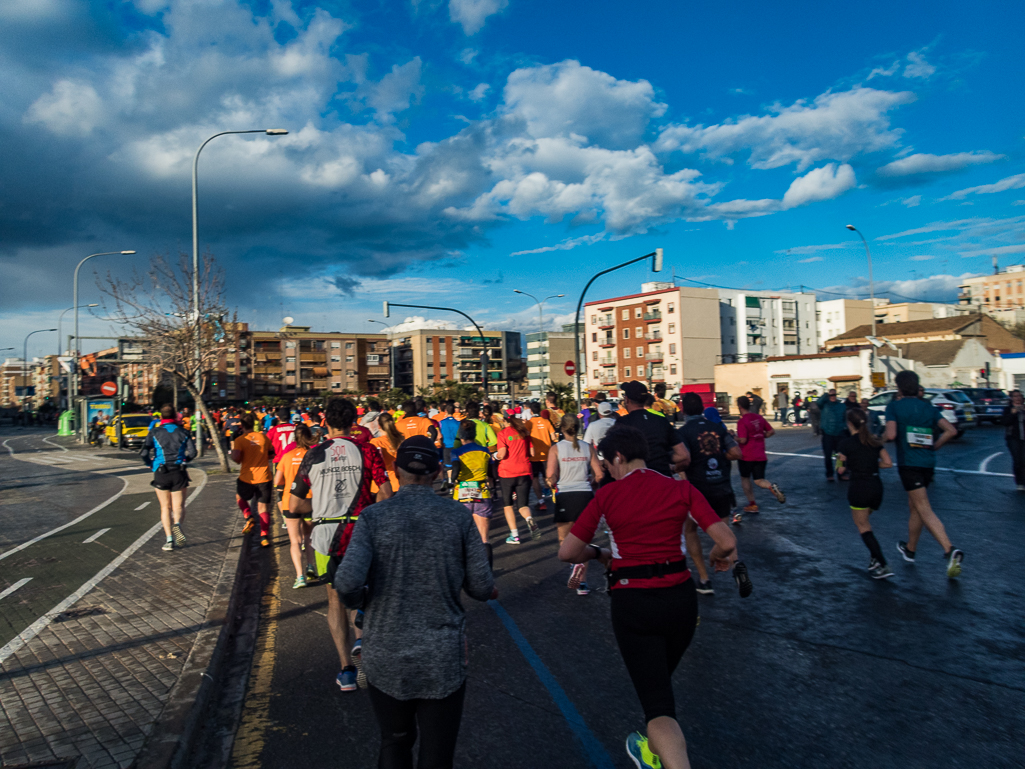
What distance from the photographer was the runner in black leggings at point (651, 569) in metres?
3.04

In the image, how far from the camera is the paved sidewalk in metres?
3.69

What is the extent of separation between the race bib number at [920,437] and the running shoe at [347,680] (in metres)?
5.74

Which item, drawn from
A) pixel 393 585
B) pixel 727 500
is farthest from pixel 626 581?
pixel 727 500

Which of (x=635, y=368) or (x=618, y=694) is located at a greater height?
(x=635, y=368)

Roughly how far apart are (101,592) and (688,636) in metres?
6.21

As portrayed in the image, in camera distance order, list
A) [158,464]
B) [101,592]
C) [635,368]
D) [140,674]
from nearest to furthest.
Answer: [140,674] → [101,592] → [158,464] → [635,368]

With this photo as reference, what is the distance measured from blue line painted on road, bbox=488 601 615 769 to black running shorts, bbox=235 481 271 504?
4991mm

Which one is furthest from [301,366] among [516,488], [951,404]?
[516,488]

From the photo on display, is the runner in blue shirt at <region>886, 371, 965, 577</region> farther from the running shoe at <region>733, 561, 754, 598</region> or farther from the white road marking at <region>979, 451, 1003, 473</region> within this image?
the white road marking at <region>979, 451, 1003, 473</region>

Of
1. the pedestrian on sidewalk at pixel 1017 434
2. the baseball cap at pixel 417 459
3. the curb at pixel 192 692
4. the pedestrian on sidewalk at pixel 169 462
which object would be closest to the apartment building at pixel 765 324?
the pedestrian on sidewalk at pixel 1017 434

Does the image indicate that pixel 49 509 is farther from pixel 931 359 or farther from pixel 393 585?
pixel 931 359

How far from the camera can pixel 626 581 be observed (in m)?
3.12

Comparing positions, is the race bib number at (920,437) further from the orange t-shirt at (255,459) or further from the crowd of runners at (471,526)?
the orange t-shirt at (255,459)

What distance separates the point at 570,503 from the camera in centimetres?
686
